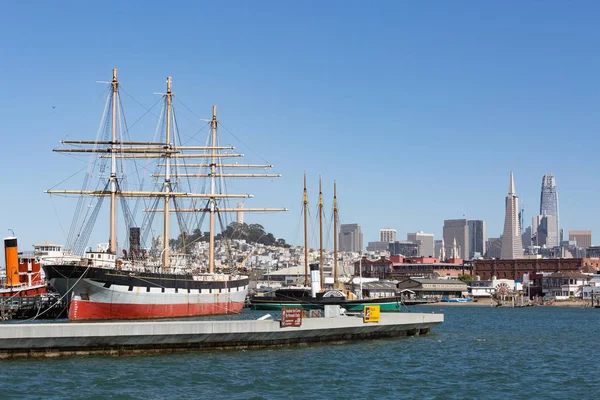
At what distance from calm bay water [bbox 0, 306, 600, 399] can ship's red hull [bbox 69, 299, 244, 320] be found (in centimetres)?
2621

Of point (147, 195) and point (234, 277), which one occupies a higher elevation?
point (147, 195)

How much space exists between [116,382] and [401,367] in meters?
14.1

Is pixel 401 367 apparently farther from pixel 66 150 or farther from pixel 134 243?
pixel 134 243

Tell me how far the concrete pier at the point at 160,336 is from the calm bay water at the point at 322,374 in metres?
0.85

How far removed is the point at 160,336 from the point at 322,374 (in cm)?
941

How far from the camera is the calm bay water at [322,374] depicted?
3203 cm

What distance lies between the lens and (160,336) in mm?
41531

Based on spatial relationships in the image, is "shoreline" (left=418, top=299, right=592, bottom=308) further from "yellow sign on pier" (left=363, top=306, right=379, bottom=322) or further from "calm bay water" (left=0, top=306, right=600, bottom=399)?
"calm bay water" (left=0, top=306, right=600, bottom=399)

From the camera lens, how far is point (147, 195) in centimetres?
8850

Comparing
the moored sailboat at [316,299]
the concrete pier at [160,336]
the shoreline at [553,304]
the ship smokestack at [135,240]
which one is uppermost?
the ship smokestack at [135,240]

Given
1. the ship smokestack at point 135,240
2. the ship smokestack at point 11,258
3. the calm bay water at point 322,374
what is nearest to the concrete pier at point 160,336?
the calm bay water at point 322,374

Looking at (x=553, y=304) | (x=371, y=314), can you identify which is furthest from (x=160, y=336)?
(x=553, y=304)

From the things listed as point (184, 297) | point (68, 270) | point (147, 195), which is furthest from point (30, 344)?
point (147, 195)

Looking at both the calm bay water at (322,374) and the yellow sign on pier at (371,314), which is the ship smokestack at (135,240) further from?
the calm bay water at (322,374)
